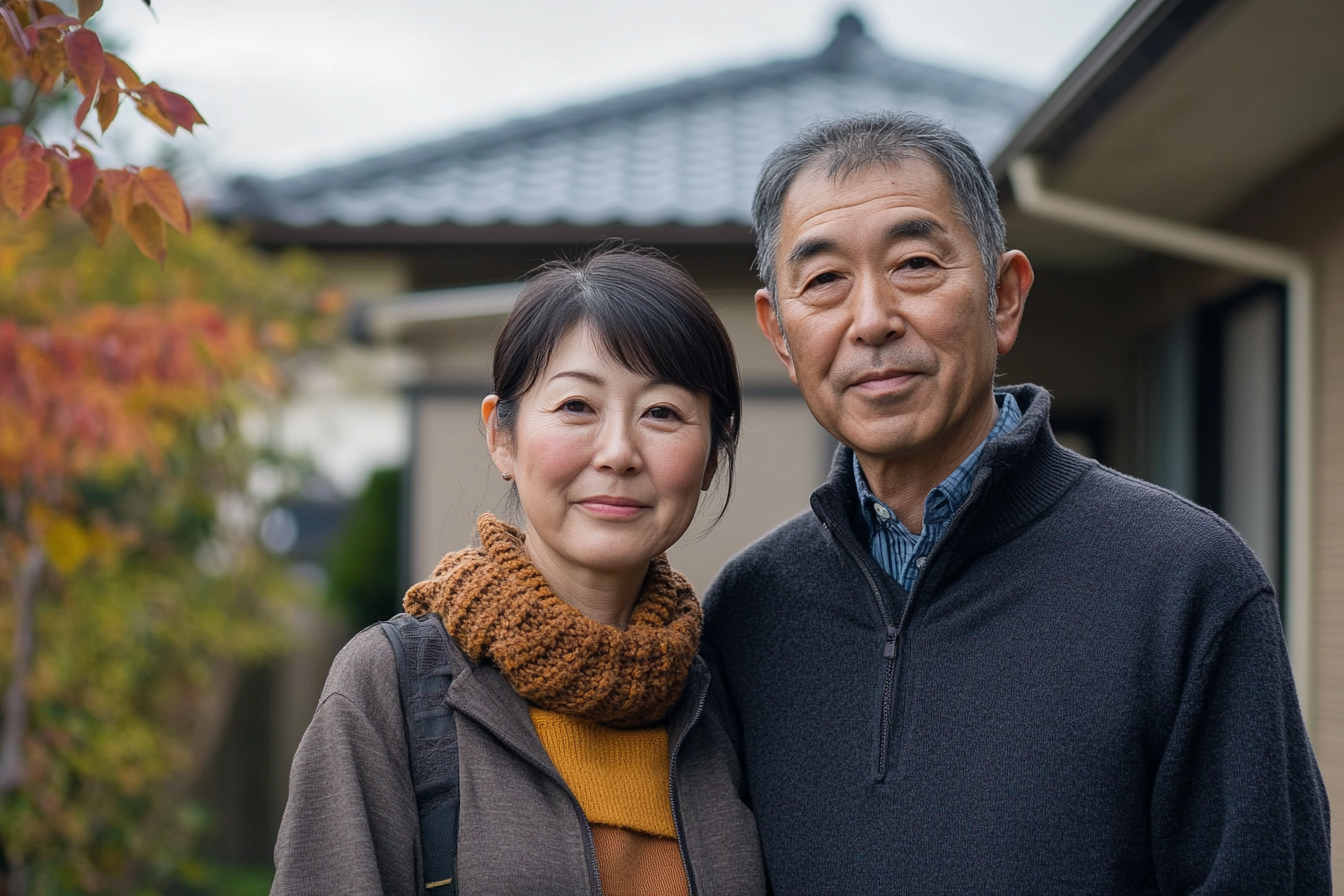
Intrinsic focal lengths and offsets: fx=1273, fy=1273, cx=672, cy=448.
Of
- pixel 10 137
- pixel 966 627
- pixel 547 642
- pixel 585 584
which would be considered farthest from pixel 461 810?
pixel 10 137

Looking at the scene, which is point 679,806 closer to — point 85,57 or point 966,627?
point 966,627

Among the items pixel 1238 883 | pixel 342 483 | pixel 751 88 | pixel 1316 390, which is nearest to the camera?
pixel 1238 883

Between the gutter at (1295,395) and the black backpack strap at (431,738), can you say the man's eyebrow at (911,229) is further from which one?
the gutter at (1295,395)

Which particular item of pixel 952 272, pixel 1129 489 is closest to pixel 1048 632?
pixel 1129 489

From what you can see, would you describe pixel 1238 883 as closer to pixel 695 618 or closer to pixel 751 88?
pixel 695 618

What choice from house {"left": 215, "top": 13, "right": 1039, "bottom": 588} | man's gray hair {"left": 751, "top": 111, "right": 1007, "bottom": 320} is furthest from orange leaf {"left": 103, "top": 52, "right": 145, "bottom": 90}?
house {"left": 215, "top": 13, "right": 1039, "bottom": 588}

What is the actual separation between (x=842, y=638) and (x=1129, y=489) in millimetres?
528

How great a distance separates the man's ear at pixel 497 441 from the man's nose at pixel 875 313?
615 millimetres

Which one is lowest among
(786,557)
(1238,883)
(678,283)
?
(1238,883)

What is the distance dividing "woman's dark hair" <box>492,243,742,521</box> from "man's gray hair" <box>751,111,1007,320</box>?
179 mm

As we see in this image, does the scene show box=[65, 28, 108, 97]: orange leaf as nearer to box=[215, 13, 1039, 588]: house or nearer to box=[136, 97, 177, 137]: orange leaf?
box=[136, 97, 177, 137]: orange leaf

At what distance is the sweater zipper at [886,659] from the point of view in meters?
1.98

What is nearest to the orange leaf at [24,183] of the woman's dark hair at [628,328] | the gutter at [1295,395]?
the woman's dark hair at [628,328]

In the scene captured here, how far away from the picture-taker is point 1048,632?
193 centimetres
